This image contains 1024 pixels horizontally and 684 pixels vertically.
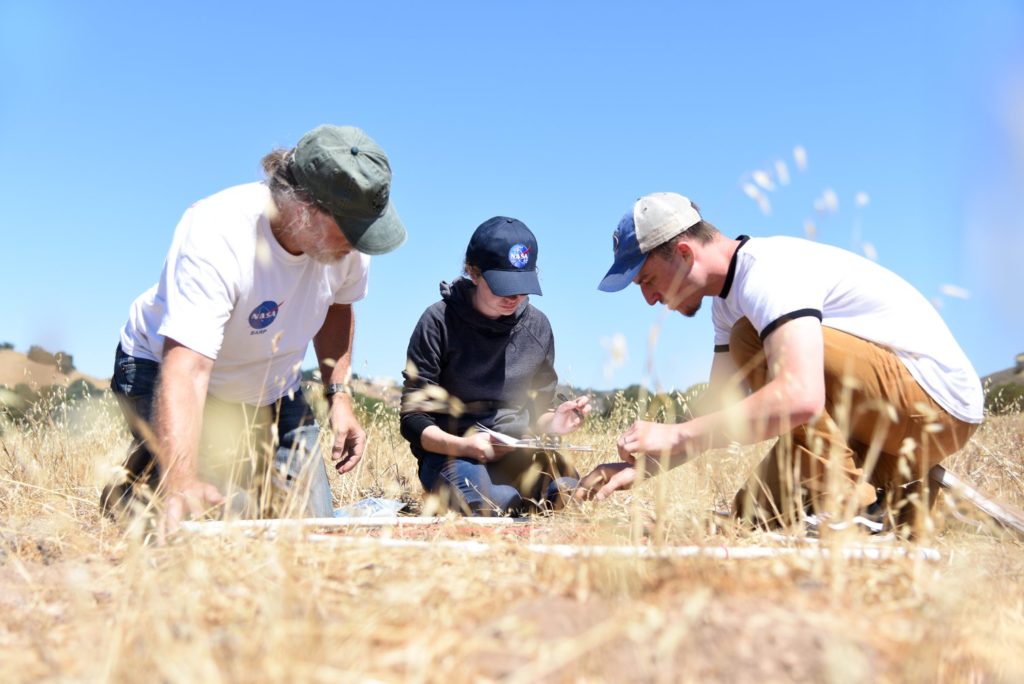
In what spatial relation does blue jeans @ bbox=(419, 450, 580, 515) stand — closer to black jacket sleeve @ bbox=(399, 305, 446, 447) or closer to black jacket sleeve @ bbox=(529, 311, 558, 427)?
black jacket sleeve @ bbox=(399, 305, 446, 447)

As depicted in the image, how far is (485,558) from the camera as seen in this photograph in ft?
8.09

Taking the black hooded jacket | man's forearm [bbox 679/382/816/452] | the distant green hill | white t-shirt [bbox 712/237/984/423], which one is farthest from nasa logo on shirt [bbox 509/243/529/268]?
the distant green hill

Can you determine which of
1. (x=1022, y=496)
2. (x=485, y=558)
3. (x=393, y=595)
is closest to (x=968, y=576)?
(x=485, y=558)

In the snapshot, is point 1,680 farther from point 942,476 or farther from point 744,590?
point 942,476

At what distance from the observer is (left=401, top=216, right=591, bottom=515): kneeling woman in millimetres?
4129

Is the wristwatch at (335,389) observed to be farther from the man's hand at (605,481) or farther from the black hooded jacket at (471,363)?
the man's hand at (605,481)

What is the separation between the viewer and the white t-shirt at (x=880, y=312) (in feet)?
10.8

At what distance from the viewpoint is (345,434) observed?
12.9 ft

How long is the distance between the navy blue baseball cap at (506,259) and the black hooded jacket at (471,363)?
1.00ft

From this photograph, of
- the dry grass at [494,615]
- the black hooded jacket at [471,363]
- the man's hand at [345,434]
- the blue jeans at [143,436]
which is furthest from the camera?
the black hooded jacket at [471,363]

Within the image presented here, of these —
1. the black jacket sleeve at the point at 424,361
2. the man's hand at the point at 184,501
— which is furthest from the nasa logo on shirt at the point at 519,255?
the man's hand at the point at 184,501

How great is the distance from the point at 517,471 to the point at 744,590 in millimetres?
2661

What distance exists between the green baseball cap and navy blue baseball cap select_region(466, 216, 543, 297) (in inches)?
32.2

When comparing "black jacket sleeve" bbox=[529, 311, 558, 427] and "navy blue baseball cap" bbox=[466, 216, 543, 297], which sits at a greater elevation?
"navy blue baseball cap" bbox=[466, 216, 543, 297]
